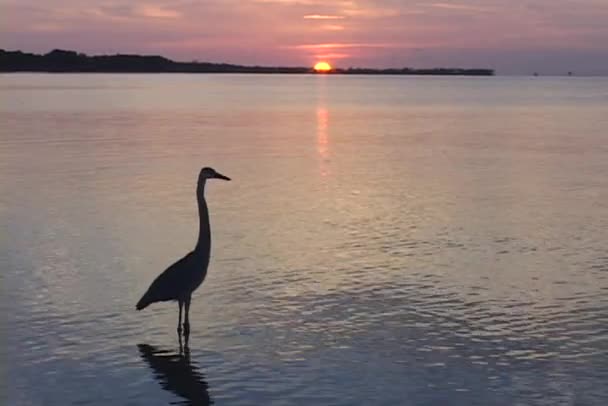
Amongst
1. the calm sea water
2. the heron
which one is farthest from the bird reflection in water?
the heron

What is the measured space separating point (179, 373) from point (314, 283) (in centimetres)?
352

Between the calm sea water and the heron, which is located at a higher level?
the heron

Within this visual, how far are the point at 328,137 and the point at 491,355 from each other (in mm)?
29721

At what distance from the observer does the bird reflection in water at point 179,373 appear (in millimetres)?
8289

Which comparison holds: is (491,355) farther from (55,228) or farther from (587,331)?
(55,228)

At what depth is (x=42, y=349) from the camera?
9359 mm

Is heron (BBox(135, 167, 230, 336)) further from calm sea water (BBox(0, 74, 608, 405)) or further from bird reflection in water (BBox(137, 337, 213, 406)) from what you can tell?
bird reflection in water (BBox(137, 337, 213, 406))

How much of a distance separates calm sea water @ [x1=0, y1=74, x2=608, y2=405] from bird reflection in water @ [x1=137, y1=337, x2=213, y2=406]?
0.08 ft

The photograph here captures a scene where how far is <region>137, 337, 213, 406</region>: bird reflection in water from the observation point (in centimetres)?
829

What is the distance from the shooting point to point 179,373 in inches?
347

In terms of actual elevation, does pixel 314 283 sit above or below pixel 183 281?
below

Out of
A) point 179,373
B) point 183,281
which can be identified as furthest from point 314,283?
point 179,373

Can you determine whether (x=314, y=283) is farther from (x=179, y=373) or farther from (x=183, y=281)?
(x=179, y=373)

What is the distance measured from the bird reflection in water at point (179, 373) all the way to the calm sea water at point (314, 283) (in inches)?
1.0
